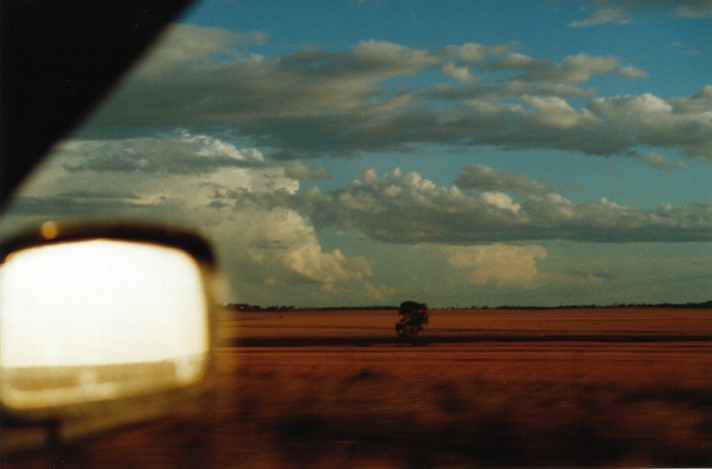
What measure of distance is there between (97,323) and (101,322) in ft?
0.04

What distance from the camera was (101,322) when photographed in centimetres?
236

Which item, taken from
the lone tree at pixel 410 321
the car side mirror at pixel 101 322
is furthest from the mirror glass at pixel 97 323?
the lone tree at pixel 410 321

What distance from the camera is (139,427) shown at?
5574 mm

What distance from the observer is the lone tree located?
25.8 meters

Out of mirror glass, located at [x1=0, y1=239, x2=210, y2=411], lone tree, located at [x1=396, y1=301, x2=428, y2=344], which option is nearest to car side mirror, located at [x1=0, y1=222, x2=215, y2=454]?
mirror glass, located at [x1=0, y1=239, x2=210, y2=411]

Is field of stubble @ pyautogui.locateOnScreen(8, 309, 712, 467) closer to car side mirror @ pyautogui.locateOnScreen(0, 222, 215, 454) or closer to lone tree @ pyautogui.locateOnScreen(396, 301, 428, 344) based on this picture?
car side mirror @ pyautogui.locateOnScreen(0, 222, 215, 454)

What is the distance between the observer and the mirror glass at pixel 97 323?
2.21m

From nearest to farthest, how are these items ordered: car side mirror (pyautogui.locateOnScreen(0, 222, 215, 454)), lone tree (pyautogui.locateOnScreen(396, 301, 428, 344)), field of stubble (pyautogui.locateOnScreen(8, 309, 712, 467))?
1. car side mirror (pyautogui.locateOnScreen(0, 222, 215, 454))
2. field of stubble (pyautogui.locateOnScreen(8, 309, 712, 467))
3. lone tree (pyautogui.locateOnScreen(396, 301, 428, 344))

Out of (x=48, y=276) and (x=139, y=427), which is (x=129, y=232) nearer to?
(x=48, y=276)

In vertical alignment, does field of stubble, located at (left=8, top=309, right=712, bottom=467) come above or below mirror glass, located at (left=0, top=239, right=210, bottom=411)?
below

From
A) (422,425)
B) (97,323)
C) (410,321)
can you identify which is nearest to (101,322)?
(97,323)

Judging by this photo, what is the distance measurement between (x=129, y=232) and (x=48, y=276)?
291mm

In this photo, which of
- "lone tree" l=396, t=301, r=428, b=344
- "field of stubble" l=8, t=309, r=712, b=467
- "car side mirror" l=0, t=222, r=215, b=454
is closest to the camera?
"car side mirror" l=0, t=222, r=215, b=454

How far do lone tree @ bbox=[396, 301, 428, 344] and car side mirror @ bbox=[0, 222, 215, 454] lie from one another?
23.0 m
